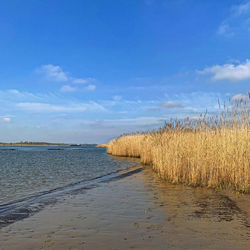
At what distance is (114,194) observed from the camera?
7574 millimetres

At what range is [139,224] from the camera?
4.62 meters

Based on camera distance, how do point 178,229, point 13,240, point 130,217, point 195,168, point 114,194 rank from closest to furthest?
1. point 13,240
2. point 178,229
3. point 130,217
4. point 114,194
5. point 195,168

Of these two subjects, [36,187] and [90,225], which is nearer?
[90,225]

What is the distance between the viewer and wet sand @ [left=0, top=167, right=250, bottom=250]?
3.75 meters

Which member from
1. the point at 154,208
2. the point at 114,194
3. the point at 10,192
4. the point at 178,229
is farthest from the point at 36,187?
the point at 178,229

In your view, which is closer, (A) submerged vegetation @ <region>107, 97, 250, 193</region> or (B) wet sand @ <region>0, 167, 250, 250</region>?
(B) wet sand @ <region>0, 167, 250, 250</region>

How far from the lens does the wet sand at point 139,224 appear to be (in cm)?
375

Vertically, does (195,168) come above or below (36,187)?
above

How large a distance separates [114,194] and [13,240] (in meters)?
3.90

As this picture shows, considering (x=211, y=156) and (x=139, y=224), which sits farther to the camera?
(x=211, y=156)

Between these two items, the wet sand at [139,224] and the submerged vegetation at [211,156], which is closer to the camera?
the wet sand at [139,224]

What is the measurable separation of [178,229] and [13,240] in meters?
2.65

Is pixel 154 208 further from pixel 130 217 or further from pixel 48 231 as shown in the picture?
pixel 48 231

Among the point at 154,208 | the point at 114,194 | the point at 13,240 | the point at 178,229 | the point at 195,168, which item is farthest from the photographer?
the point at 195,168
